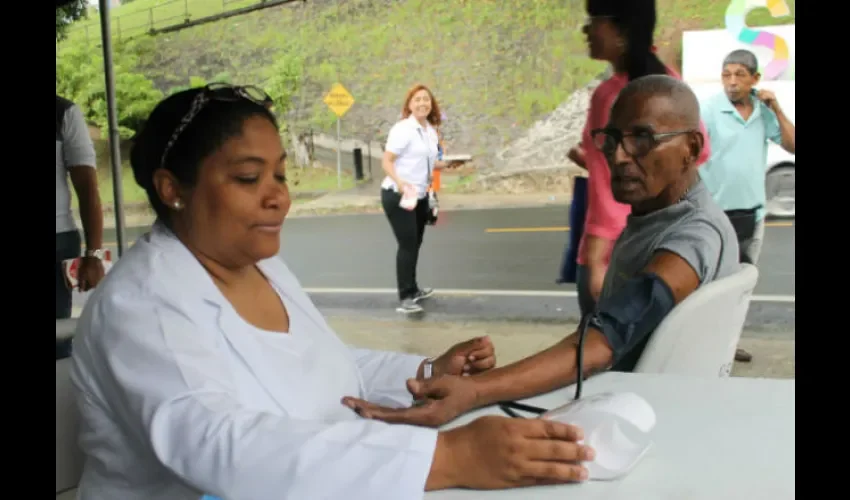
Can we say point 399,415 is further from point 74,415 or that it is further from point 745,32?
point 745,32

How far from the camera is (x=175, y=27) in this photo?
2.65m

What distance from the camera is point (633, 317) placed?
4.85 feet

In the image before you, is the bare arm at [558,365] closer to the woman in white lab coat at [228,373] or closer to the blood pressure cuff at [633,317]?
the blood pressure cuff at [633,317]

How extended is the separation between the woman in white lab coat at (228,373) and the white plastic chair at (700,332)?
0.63 m

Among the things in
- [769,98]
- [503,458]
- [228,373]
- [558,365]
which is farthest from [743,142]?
[228,373]

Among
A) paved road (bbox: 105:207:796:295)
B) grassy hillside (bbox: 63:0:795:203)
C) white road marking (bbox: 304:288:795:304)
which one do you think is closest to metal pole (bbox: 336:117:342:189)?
grassy hillside (bbox: 63:0:795:203)

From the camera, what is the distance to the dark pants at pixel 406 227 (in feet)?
11.0

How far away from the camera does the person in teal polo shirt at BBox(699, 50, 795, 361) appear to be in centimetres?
193

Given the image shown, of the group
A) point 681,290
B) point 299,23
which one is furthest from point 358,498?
point 299,23

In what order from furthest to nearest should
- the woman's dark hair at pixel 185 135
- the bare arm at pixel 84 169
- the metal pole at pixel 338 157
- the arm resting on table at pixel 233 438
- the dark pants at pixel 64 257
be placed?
the metal pole at pixel 338 157, the bare arm at pixel 84 169, the dark pants at pixel 64 257, the woman's dark hair at pixel 185 135, the arm resting on table at pixel 233 438

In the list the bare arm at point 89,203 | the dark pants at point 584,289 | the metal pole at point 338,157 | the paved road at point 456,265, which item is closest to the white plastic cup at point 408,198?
the paved road at point 456,265

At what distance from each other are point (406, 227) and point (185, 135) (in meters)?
2.29
